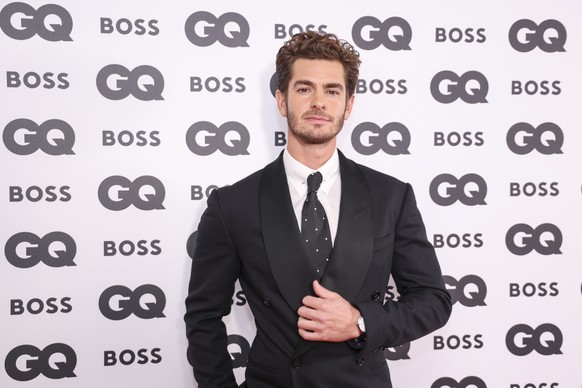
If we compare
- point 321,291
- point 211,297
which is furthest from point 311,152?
point 211,297

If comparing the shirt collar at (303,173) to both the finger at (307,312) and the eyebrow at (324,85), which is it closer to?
the eyebrow at (324,85)

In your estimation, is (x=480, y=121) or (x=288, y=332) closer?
(x=288, y=332)

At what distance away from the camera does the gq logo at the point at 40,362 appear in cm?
229

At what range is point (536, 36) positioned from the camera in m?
2.54

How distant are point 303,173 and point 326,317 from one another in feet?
1.80

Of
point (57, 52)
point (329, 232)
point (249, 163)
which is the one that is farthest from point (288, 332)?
point (57, 52)

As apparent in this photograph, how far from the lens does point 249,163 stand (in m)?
2.40

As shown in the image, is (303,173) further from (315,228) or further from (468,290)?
(468,290)

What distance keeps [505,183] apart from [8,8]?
254 cm

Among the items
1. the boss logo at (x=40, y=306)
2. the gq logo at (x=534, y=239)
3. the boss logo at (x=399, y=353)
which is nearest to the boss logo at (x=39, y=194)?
the boss logo at (x=40, y=306)

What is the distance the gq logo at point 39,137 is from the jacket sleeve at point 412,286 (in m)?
1.54

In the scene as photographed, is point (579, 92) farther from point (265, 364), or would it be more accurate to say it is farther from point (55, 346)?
point (55, 346)

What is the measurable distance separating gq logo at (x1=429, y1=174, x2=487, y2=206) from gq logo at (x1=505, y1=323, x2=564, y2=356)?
2.32 feet

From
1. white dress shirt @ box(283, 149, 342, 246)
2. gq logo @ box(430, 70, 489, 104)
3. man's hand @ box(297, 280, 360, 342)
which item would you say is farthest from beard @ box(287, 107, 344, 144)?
gq logo @ box(430, 70, 489, 104)
